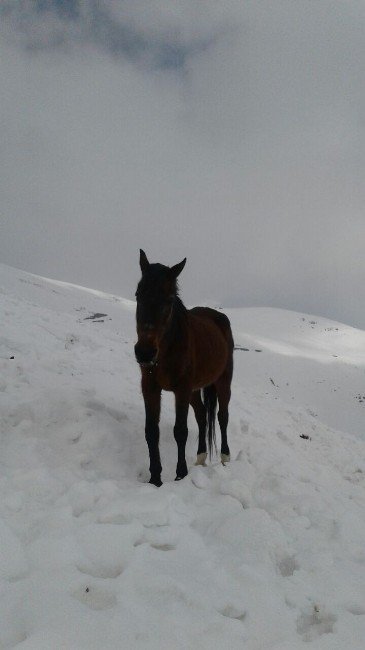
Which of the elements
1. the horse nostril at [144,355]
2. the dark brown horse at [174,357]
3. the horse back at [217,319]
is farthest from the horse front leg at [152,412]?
the horse back at [217,319]

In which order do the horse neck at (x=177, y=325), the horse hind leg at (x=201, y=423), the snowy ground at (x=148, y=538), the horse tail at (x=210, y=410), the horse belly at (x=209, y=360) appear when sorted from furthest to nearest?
the horse tail at (x=210, y=410)
the horse hind leg at (x=201, y=423)
the horse belly at (x=209, y=360)
the horse neck at (x=177, y=325)
the snowy ground at (x=148, y=538)

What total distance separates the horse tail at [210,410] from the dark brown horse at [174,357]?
2 centimetres

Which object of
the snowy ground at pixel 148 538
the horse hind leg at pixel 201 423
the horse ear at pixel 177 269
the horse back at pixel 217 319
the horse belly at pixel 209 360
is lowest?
the horse hind leg at pixel 201 423

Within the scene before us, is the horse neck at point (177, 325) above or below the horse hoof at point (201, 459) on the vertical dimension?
above

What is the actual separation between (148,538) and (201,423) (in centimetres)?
328

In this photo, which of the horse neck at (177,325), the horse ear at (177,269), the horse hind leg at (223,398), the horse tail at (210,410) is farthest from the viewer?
the horse hind leg at (223,398)

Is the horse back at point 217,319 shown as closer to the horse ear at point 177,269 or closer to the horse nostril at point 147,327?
the horse ear at point 177,269

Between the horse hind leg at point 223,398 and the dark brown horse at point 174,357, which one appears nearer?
the dark brown horse at point 174,357

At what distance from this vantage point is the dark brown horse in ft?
13.4

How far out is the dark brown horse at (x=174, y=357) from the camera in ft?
13.4

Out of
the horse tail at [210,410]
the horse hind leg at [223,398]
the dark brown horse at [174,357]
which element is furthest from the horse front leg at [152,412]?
the horse hind leg at [223,398]

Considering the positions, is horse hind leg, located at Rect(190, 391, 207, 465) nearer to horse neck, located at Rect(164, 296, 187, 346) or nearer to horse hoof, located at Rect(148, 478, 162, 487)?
horse hoof, located at Rect(148, 478, 162, 487)

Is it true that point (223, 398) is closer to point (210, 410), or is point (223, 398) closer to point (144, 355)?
point (210, 410)

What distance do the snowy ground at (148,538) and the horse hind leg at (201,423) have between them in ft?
0.79
